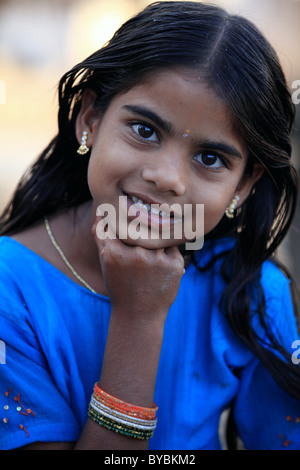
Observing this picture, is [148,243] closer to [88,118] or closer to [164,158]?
[164,158]

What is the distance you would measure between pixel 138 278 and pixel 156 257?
9 cm

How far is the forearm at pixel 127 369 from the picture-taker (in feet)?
5.41

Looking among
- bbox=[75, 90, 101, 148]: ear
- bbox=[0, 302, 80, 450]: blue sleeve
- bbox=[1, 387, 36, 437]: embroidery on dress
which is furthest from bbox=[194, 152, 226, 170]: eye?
bbox=[1, 387, 36, 437]: embroidery on dress

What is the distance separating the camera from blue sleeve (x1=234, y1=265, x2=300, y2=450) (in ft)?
6.59

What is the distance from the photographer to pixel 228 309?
2057 millimetres

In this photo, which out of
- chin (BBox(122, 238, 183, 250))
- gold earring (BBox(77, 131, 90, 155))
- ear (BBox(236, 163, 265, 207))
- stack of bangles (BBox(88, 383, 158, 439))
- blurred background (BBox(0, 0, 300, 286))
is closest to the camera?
stack of bangles (BBox(88, 383, 158, 439))

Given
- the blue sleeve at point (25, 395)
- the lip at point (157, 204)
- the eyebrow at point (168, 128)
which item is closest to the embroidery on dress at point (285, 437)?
the blue sleeve at point (25, 395)

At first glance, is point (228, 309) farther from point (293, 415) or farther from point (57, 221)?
point (57, 221)

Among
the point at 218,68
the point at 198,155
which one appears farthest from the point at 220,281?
the point at 218,68

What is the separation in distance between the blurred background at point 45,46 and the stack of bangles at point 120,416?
15.8 feet

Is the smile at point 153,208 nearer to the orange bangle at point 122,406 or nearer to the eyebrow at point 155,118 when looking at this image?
the eyebrow at point 155,118

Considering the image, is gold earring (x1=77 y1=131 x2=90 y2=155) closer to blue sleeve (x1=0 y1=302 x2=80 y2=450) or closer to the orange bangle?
blue sleeve (x1=0 y1=302 x2=80 y2=450)
